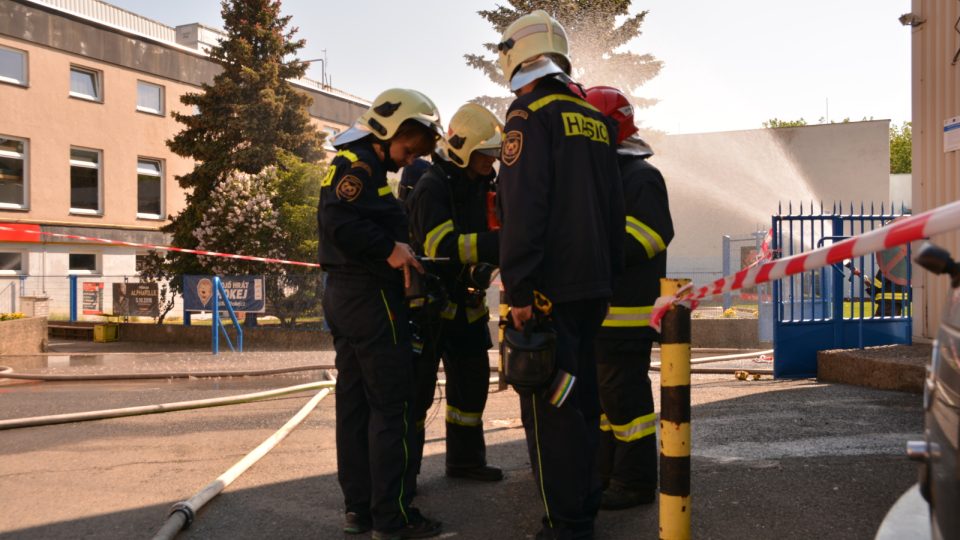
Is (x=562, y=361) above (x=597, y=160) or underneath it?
underneath

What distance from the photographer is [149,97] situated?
29141 millimetres

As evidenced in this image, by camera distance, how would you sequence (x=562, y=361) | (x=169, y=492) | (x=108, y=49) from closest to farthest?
(x=562, y=361) < (x=169, y=492) < (x=108, y=49)

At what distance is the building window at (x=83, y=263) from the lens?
26.0 metres

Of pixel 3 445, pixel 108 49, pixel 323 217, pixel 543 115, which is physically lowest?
pixel 3 445

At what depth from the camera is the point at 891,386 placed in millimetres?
7590

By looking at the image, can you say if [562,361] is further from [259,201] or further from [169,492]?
[259,201]

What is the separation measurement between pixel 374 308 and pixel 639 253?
1.29 m

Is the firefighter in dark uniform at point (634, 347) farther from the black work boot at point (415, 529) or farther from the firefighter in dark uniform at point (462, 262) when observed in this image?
the black work boot at point (415, 529)

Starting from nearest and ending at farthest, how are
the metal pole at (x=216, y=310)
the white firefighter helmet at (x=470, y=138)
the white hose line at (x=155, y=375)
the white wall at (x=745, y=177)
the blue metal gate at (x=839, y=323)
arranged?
the white firefighter helmet at (x=470, y=138) < the blue metal gate at (x=839, y=323) < the white hose line at (x=155, y=375) < the metal pole at (x=216, y=310) < the white wall at (x=745, y=177)

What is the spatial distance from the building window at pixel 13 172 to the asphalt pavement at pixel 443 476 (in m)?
19.2

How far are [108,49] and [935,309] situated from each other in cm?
2577

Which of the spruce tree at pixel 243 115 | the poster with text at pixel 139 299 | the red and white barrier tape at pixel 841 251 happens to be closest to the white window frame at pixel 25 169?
the spruce tree at pixel 243 115

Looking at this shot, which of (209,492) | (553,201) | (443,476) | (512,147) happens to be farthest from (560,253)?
(209,492)

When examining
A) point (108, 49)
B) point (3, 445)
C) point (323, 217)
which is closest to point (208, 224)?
point (108, 49)
